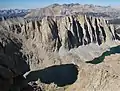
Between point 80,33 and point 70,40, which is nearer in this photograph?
point 70,40

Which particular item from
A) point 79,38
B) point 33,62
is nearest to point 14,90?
point 33,62

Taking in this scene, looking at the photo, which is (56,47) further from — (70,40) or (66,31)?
(70,40)

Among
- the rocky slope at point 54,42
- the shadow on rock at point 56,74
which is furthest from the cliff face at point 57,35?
the shadow on rock at point 56,74

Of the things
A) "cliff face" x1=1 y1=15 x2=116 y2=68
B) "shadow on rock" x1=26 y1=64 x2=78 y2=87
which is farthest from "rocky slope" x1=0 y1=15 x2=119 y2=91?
"shadow on rock" x1=26 y1=64 x2=78 y2=87

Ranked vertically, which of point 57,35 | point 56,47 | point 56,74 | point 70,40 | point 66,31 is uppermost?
point 66,31

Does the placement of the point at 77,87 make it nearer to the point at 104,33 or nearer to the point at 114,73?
the point at 114,73

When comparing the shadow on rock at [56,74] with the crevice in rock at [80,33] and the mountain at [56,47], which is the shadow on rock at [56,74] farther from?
the crevice in rock at [80,33]

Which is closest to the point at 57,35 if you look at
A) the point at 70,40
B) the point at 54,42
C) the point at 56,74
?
the point at 54,42
